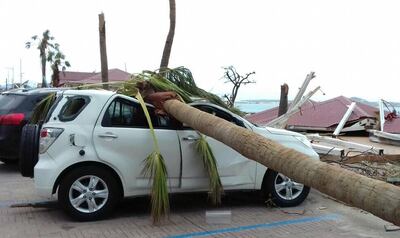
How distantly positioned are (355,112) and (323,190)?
1286 cm

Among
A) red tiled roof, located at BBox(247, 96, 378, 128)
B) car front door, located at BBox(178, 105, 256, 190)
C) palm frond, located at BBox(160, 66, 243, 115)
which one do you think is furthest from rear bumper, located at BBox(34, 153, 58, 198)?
red tiled roof, located at BBox(247, 96, 378, 128)

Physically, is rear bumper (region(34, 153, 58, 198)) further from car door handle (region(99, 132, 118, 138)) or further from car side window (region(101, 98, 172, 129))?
car side window (region(101, 98, 172, 129))

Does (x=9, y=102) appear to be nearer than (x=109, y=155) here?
No

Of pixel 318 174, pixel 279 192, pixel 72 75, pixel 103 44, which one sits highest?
pixel 103 44

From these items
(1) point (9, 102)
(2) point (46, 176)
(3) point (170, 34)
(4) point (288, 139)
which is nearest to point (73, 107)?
(2) point (46, 176)

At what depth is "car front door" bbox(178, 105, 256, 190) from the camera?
23.2ft

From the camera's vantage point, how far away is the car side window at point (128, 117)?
6.87m

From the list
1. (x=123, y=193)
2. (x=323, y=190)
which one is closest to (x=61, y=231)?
(x=123, y=193)

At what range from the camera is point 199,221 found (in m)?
6.81

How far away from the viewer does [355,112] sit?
16.2 meters

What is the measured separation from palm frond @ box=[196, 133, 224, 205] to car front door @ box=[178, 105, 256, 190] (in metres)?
0.08

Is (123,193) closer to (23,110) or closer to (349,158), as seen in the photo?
(23,110)

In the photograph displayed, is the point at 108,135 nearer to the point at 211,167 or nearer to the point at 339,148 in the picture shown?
the point at 211,167

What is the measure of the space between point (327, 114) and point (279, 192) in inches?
386
